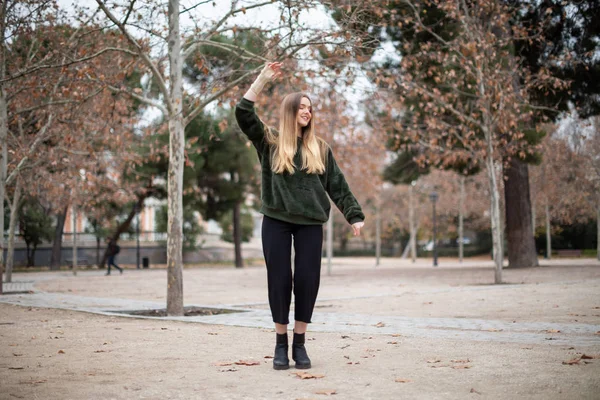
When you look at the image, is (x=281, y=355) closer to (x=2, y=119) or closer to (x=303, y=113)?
(x=303, y=113)

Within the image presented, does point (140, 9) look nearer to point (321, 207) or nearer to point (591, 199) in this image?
point (321, 207)

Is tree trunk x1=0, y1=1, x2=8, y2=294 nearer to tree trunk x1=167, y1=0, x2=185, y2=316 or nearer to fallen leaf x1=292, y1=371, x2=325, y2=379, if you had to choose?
tree trunk x1=167, y1=0, x2=185, y2=316

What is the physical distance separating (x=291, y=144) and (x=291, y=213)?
1.75ft

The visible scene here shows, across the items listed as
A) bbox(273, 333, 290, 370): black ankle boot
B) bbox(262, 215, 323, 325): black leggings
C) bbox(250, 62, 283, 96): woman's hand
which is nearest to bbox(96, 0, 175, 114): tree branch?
bbox(250, 62, 283, 96): woman's hand

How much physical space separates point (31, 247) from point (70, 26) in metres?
28.8

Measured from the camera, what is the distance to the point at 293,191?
16.5ft

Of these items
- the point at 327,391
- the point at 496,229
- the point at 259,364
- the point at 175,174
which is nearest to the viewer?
the point at 327,391

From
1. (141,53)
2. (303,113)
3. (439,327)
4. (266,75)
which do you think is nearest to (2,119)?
(141,53)

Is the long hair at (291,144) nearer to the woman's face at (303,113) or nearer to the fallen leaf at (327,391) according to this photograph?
the woman's face at (303,113)

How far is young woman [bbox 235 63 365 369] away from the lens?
198 inches

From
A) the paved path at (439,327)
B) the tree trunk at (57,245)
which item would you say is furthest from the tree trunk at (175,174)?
the tree trunk at (57,245)

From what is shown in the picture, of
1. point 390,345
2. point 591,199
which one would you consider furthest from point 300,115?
point 591,199

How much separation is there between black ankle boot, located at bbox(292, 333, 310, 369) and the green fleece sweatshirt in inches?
35.8

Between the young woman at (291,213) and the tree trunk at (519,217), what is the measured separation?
18.5 meters
